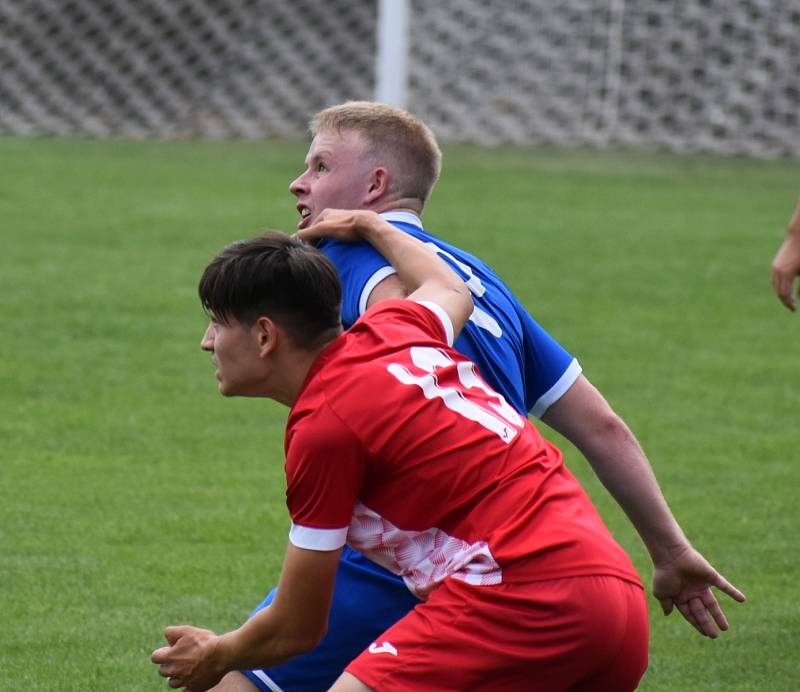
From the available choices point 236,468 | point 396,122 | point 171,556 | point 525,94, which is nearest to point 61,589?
point 171,556

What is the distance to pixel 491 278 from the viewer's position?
11.9 feet

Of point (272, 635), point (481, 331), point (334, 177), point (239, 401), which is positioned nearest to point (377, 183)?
point (334, 177)

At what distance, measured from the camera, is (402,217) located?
3.68m

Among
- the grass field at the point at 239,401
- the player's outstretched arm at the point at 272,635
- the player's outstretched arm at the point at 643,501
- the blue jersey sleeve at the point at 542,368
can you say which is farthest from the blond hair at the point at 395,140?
the grass field at the point at 239,401

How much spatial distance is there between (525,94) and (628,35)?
43.1 inches

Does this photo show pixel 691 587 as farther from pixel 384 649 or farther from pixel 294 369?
pixel 294 369

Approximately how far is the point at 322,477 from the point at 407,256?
2.37 feet

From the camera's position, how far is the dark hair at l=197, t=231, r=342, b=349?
2.96m

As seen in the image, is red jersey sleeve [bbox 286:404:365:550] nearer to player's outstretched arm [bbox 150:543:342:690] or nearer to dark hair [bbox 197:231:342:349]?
player's outstretched arm [bbox 150:543:342:690]

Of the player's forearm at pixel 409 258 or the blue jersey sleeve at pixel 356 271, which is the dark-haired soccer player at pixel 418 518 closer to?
the player's forearm at pixel 409 258

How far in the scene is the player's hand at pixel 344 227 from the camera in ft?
11.4

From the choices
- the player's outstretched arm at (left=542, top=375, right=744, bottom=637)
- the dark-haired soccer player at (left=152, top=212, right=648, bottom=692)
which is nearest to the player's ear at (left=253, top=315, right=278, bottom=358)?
the dark-haired soccer player at (left=152, top=212, right=648, bottom=692)

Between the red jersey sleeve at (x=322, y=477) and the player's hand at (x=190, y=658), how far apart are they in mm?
274

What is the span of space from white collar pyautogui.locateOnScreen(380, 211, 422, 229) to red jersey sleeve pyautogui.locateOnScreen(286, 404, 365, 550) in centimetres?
92
